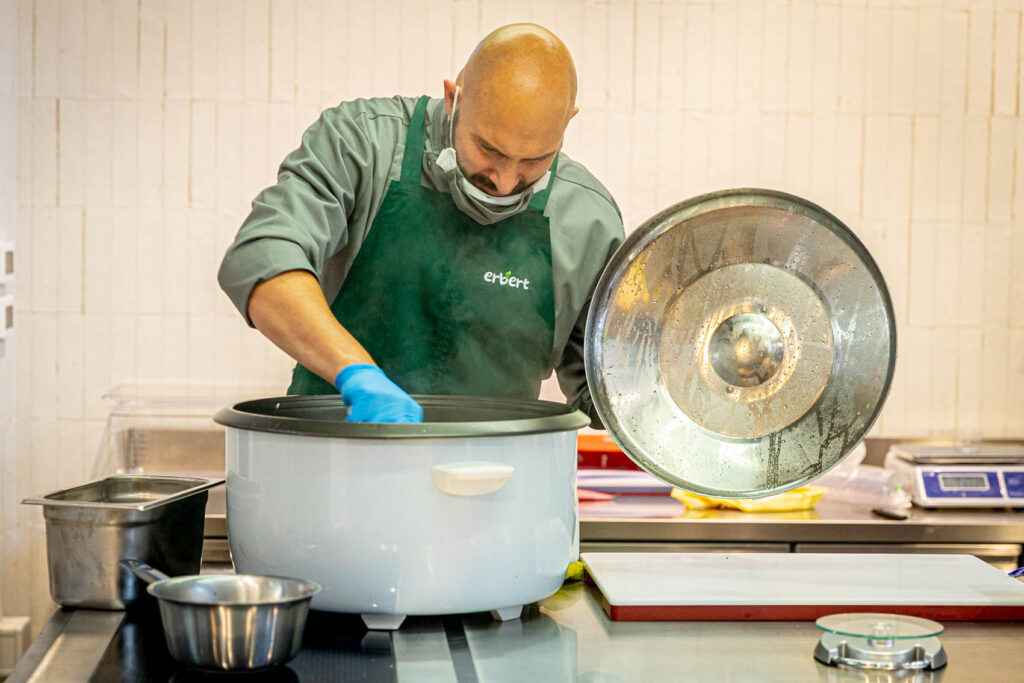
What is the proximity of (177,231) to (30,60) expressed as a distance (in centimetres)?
55

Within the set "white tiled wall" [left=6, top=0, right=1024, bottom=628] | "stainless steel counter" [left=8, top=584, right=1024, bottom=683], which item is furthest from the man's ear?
"white tiled wall" [left=6, top=0, right=1024, bottom=628]

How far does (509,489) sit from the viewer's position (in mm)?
1014

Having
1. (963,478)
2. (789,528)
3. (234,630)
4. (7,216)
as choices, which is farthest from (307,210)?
(963,478)

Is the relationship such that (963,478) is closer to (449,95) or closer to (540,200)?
(540,200)

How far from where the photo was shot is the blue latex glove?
1107 mm

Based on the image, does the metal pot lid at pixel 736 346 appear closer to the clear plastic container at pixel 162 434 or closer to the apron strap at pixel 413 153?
the apron strap at pixel 413 153

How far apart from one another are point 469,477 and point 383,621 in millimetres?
188

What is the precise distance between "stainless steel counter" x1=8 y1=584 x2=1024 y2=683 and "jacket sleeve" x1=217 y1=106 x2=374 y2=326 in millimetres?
410

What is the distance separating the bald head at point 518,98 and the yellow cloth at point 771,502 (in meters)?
1.20

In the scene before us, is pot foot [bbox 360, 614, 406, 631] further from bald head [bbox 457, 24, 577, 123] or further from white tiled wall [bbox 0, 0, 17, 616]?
white tiled wall [bbox 0, 0, 17, 616]

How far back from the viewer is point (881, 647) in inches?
38.5

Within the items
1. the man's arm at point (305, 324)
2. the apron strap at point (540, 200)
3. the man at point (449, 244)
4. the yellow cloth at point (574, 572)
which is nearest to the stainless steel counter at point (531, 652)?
the yellow cloth at point (574, 572)

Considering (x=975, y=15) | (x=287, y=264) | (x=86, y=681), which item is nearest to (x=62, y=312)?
(x=287, y=264)

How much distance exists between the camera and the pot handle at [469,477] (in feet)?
3.16
